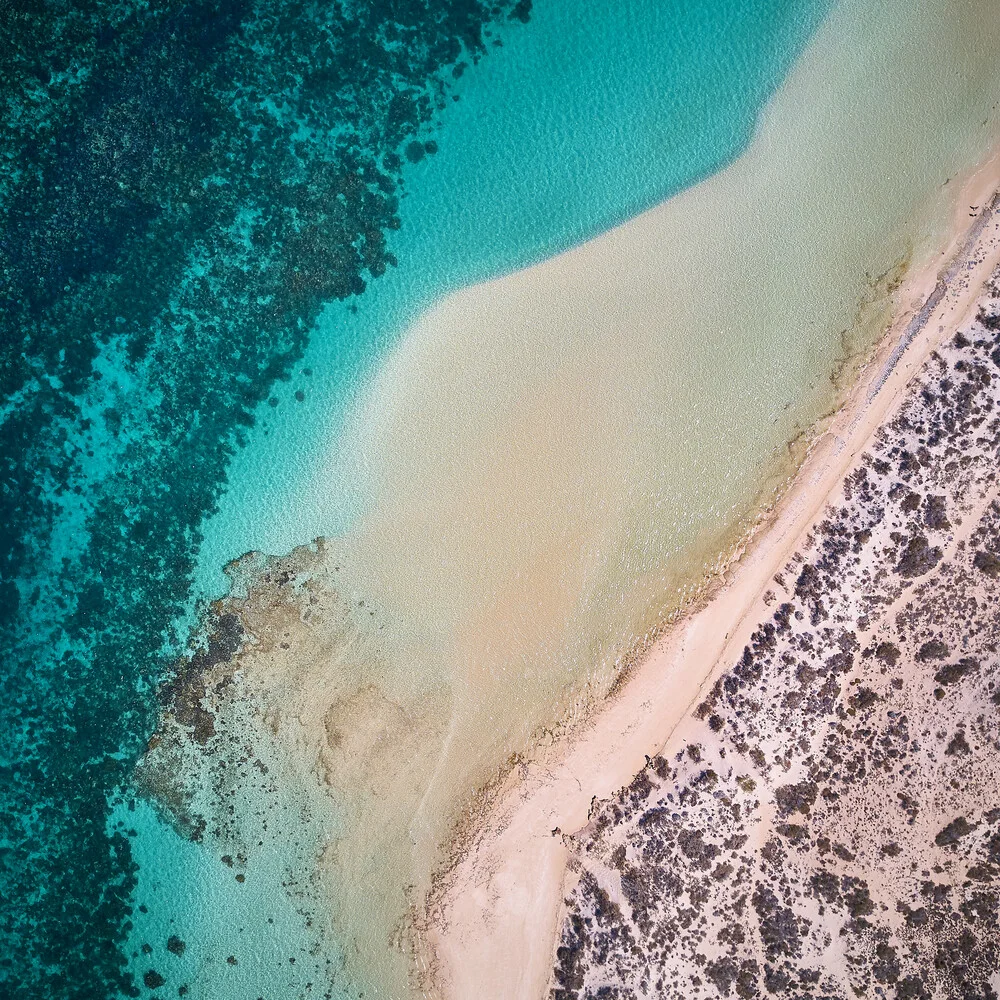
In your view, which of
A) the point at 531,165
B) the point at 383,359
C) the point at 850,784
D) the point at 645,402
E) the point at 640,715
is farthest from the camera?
the point at 383,359

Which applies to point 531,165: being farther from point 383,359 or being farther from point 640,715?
point 640,715

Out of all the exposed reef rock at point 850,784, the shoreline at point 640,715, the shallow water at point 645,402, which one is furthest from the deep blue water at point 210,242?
the exposed reef rock at point 850,784

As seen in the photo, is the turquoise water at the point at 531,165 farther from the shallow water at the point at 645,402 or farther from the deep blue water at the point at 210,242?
the shallow water at the point at 645,402

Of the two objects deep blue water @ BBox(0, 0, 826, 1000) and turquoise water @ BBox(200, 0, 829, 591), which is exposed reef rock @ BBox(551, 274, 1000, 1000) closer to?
turquoise water @ BBox(200, 0, 829, 591)

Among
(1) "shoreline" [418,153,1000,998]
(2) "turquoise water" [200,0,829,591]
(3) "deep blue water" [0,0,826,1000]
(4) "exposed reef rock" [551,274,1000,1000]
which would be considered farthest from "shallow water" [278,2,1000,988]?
(4) "exposed reef rock" [551,274,1000,1000]

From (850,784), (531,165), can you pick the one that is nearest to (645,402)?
(531,165)

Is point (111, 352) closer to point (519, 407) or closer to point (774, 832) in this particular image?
point (519, 407)

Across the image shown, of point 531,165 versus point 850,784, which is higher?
point 531,165
